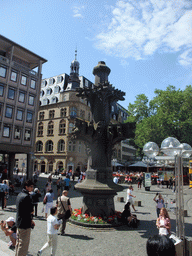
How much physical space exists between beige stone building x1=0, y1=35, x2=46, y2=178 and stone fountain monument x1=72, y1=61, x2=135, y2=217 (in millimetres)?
22900

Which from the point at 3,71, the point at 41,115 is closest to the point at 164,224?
the point at 3,71

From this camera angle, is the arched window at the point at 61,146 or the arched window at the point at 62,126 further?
the arched window at the point at 62,126

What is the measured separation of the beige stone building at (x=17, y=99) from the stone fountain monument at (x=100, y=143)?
2290 cm

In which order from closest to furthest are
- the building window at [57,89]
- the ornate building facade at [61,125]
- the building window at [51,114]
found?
the ornate building facade at [61,125] → the building window at [51,114] → the building window at [57,89]

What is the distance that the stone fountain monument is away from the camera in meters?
8.91

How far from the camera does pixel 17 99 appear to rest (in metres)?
31.3

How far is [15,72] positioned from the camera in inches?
1232

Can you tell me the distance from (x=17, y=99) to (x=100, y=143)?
2522 cm

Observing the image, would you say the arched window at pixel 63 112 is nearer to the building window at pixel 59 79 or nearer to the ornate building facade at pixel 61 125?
the ornate building facade at pixel 61 125

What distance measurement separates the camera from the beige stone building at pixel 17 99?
29.8 metres

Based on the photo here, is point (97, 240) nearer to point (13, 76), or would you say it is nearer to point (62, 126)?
point (13, 76)

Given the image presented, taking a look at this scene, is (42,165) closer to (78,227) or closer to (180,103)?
(180,103)

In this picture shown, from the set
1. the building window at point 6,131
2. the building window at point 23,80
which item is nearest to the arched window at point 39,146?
the building window at point 6,131

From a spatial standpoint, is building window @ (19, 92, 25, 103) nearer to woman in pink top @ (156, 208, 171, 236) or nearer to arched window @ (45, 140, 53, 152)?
arched window @ (45, 140, 53, 152)
